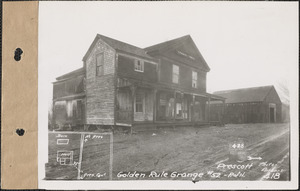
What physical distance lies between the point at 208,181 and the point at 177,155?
66 centimetres

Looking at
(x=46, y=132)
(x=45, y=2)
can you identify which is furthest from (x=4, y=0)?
(x=46, y=132)

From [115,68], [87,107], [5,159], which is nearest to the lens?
[5,159]

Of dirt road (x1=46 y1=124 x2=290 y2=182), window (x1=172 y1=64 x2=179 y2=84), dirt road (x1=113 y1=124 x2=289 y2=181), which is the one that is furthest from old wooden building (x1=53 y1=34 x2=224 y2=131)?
dirt road (x1=113 y1=124 x2=289 y2=181)

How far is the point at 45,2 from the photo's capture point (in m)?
3.91

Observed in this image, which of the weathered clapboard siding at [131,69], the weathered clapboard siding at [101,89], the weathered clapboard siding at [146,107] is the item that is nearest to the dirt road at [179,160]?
the weathered clapboard siding at [101,89]

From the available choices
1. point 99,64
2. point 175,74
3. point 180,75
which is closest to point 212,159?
point 99,64

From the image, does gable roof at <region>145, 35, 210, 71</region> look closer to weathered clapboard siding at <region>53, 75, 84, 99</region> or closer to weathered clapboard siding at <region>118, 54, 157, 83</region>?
weathered clapboard siding at <region>118, 54, 157, 83</region>

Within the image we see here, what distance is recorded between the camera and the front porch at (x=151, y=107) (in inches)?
240

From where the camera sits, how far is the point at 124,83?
6.13m

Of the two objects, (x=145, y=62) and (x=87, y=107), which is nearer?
(x=87, y=107)

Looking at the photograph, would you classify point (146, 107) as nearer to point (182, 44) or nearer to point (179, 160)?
point (182, 44)

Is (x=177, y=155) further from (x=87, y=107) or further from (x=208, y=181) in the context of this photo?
(x=87, y=107)

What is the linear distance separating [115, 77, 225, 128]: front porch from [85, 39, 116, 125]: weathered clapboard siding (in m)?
0.24

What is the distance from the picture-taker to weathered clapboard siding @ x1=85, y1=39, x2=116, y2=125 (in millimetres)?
5424
